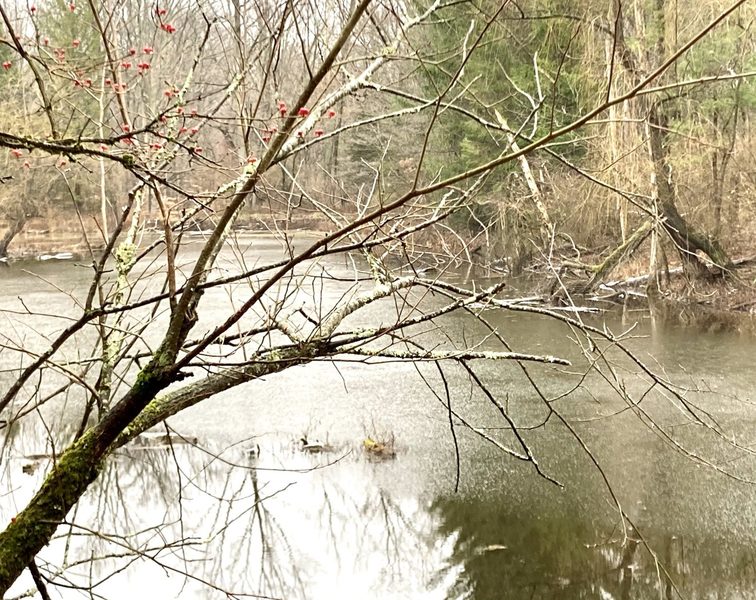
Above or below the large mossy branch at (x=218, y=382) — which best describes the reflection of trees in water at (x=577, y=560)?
below

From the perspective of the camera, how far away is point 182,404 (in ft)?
6.87

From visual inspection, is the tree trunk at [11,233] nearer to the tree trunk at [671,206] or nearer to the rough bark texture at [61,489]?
the tree trunk at [671,206]

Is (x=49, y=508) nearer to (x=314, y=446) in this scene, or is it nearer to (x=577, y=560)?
(x=577, y=560)

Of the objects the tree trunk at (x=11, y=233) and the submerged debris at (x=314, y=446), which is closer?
the submerged debris at (x=314, y=446)

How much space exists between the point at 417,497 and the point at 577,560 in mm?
1270

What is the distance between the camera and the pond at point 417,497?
15.2 ft

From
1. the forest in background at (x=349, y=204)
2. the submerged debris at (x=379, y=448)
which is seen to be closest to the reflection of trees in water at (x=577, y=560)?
the forest in background at (x=349, y=204)

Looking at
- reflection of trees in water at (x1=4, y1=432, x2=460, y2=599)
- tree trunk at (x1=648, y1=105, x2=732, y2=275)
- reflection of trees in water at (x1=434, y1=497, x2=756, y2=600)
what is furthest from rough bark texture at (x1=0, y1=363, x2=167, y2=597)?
tree trunk at (x1=648, y1=105, x2=732, y2=275)

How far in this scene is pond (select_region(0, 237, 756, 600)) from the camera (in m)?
4.62

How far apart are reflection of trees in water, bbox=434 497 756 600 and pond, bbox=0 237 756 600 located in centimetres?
1

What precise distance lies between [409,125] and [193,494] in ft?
49.7

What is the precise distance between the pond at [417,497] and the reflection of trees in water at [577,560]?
0.04 feet

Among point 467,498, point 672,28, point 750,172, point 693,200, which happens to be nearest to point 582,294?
point 693,200

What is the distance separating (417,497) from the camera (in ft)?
18.5
